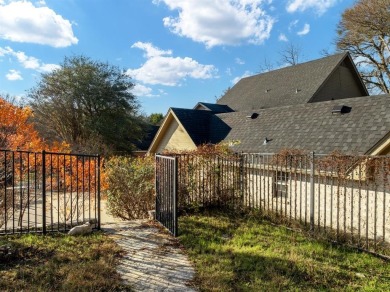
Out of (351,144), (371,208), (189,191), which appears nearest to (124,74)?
(189,191)

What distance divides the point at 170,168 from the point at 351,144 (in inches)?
228

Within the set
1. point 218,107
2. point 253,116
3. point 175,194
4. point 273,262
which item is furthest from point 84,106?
point 273,262

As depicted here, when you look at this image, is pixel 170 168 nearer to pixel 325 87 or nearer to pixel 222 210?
pixel 222 210

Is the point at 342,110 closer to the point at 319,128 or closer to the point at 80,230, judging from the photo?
the point at 319,128

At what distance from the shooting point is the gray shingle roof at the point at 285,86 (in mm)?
18172

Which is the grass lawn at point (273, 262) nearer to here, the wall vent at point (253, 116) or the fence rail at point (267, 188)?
the fence rail at point (267, 188)

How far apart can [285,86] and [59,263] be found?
1858 cm

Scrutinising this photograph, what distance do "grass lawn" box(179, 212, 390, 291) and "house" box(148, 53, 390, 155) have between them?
3.91m

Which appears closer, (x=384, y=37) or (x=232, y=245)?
(x=232, y=245)

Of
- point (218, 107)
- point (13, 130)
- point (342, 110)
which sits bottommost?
point (13, 130)

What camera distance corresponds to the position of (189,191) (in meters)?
8.79

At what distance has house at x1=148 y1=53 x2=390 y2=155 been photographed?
30.7 feet

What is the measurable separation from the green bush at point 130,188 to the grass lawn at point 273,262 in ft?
8.06

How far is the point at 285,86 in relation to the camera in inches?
790
